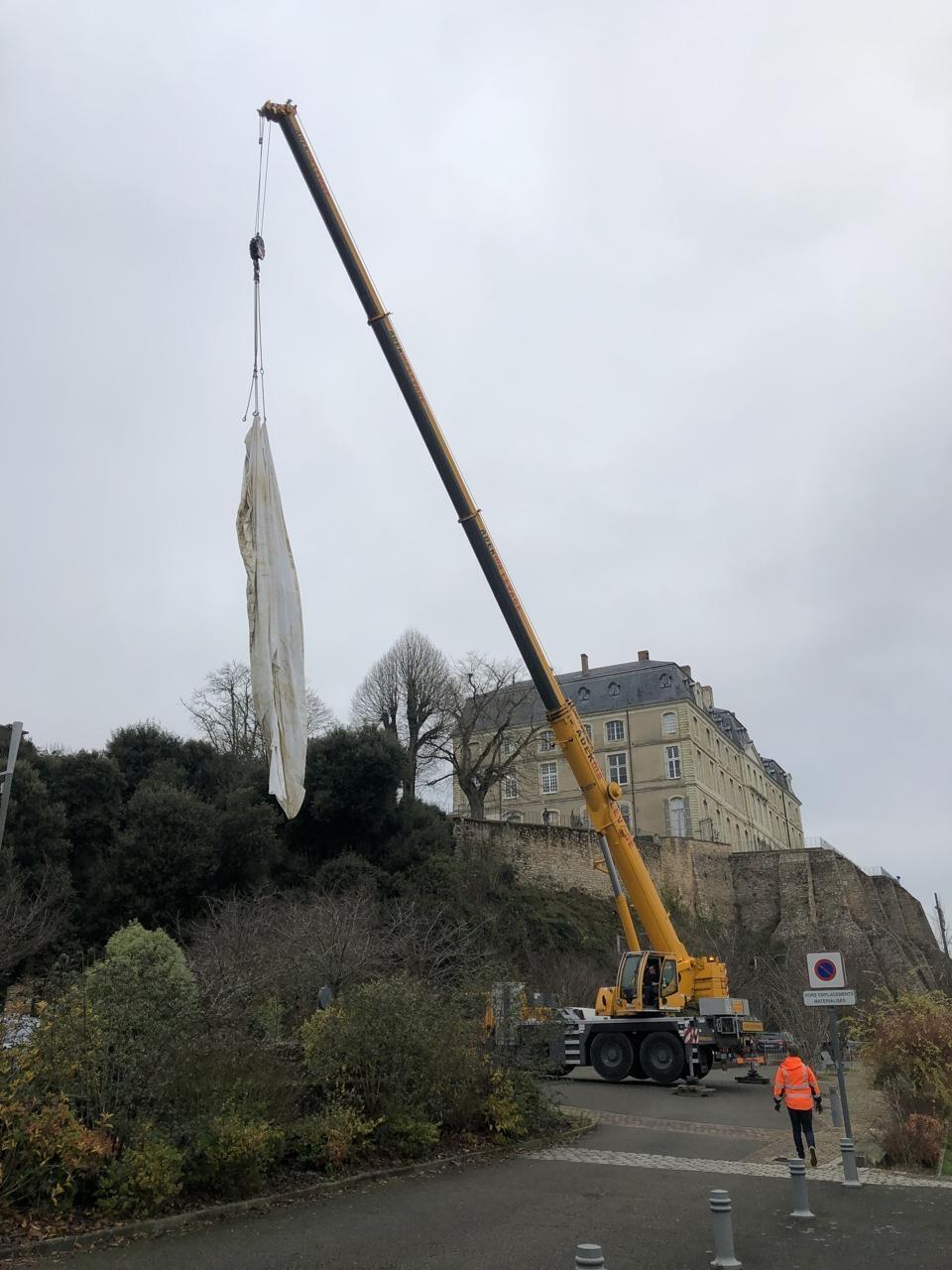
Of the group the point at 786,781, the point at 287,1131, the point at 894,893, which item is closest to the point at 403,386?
the point at 287,1131

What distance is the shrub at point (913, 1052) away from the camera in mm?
13594

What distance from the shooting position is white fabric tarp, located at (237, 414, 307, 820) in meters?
7.08

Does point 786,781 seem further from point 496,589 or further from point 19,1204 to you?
point 19,1204

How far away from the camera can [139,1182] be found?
8.70 meters

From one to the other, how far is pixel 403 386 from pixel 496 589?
4.08m

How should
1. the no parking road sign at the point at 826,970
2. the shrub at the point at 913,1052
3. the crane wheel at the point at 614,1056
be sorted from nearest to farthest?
1. the no parking road sign at the point at 826,970
2. the shrub at the point at 913,1052
3. the crane wheel at the point at 614,1056

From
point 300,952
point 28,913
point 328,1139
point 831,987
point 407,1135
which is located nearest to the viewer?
point 328,1139

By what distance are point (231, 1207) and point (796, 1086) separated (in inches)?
246

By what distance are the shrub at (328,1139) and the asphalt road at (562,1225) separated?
18.5 inches

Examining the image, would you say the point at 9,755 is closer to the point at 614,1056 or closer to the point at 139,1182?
the point at 139,1182

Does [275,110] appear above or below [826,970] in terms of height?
above

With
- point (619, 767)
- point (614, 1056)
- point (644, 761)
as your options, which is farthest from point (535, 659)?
point (619, 767)

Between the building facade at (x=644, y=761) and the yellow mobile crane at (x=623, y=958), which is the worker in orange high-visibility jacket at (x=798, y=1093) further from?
the building facade at (x=644, y=761)

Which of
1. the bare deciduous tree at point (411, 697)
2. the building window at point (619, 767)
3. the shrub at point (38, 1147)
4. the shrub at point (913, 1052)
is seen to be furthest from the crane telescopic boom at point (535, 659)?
the building window at point (619, 767)
